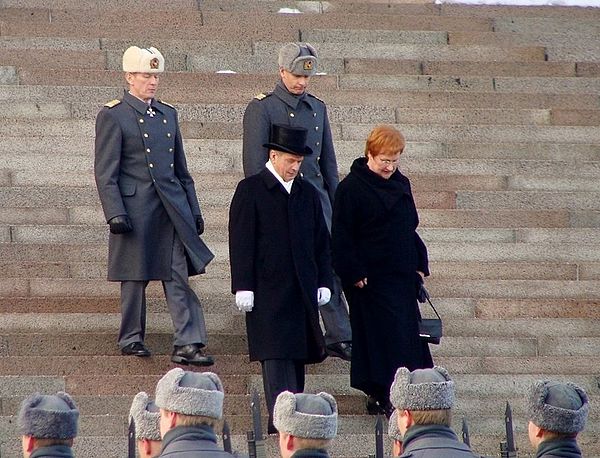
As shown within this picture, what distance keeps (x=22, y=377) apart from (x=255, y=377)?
1.38 meters

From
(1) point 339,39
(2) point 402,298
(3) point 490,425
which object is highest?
(1) point 339,39

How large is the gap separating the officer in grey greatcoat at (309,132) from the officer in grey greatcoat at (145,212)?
21.1 inches

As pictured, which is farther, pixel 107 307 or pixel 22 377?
pixel 107 307

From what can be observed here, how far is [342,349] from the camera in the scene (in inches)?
504

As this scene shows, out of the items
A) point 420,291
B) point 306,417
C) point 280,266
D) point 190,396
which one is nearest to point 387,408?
point 420,291

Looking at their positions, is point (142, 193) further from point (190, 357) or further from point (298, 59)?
point (298, 59)

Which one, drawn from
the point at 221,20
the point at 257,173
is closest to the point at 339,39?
the point at 221,20

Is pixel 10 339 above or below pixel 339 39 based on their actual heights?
below

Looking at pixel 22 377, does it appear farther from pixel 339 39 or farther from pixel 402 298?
pixel 339 39

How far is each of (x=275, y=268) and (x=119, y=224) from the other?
126cm

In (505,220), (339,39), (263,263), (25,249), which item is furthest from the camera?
(339,39)

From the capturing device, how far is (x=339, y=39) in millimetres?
18172

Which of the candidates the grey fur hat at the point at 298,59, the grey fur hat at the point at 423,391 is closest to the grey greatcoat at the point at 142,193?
the grey fur hat at the point at 298,59

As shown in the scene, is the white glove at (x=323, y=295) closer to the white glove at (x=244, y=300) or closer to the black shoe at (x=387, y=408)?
the white glove at (x=244, y=300)
